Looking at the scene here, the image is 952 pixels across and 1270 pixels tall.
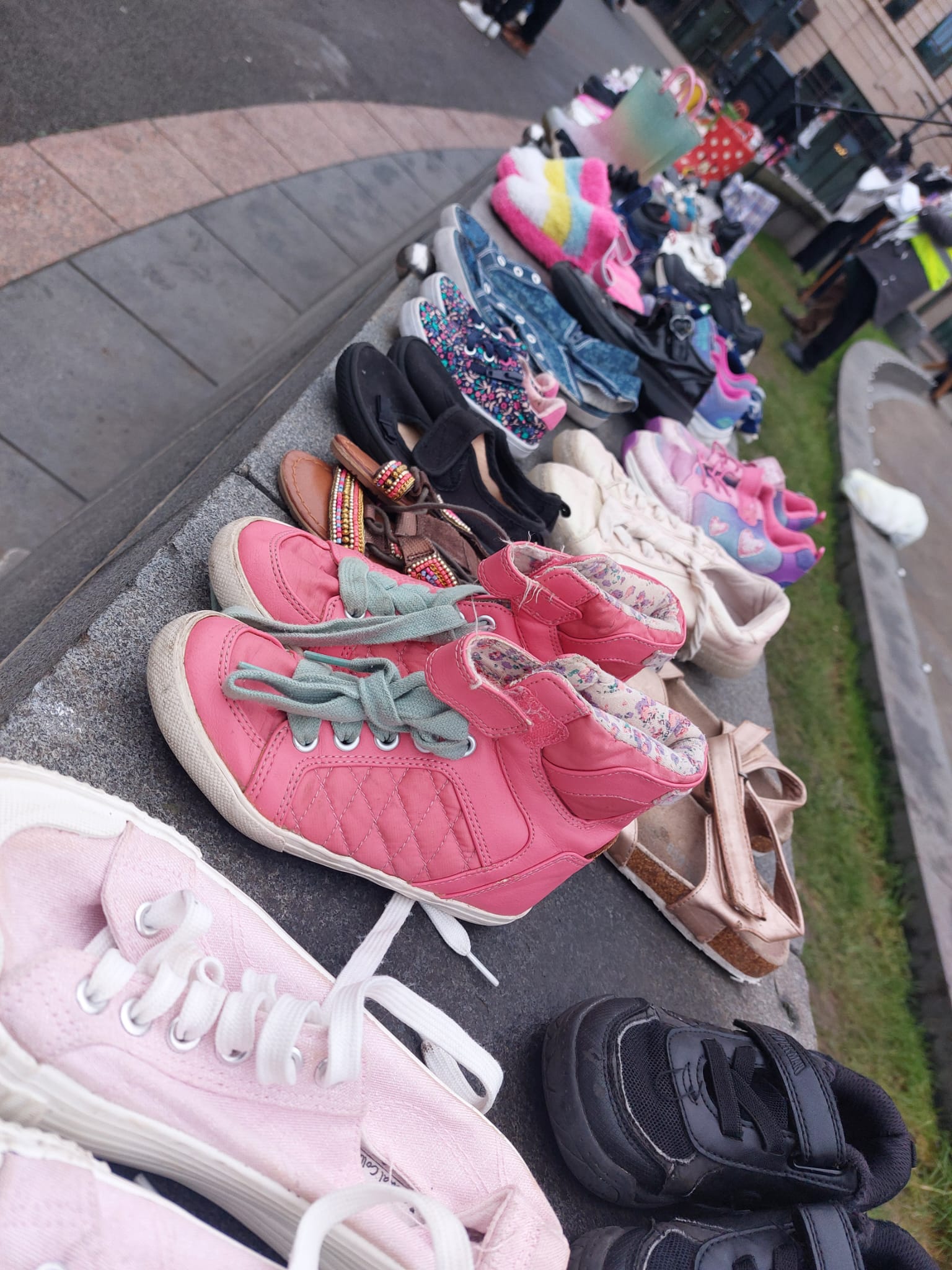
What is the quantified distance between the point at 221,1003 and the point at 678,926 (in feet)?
4.01

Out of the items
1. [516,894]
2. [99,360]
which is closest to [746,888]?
[516,894]

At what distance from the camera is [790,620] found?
389 cm

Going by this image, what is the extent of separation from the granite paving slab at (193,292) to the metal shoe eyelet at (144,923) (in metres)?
1.97

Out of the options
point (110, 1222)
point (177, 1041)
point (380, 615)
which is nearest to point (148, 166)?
point (380, 615)

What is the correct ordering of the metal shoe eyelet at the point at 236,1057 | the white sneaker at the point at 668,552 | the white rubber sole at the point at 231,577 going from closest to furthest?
1. the metal shoe eyelet at the point at 236,1057
2. the white rubber sole at the point at 231,577
3. the white sneaker at the point at 668,552

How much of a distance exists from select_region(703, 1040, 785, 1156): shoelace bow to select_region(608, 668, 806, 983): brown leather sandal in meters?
0.40

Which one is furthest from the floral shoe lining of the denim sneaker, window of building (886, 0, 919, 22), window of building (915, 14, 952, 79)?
window of building (886, 0, 919, 22)

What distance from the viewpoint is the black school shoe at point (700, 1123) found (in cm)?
108

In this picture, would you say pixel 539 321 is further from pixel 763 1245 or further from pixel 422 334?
pixel 763 1245

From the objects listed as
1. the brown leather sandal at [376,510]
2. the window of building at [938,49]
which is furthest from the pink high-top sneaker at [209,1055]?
the window of building at [938,49]

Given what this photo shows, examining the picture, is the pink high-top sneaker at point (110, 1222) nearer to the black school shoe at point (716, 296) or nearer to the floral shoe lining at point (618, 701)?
the floral shoe lining at point (618, 701)

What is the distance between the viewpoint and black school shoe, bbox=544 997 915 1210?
1.08 m

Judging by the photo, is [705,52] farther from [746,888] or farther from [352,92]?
Result: [746,888]

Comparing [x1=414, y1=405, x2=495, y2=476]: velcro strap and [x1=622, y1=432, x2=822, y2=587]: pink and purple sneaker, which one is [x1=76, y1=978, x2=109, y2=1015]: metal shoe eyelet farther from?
[x1=622, y1=432, x2=822, y2=587]: pink and purple sneaker
